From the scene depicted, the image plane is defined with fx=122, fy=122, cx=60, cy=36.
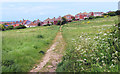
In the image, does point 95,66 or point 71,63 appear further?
point 71,63

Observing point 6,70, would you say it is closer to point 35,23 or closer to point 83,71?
point 83,71

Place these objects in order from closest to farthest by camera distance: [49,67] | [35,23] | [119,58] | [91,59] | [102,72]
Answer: [102,72]
[119,58]
[91,59]
[49,67]
[35,23]

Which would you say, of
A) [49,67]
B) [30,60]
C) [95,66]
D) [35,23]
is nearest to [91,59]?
[95,66]

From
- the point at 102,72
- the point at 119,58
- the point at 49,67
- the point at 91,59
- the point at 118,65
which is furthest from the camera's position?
the point at 49,67

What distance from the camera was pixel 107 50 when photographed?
7.29 m

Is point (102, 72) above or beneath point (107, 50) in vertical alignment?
beneath

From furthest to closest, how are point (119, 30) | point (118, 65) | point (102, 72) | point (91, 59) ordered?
point (119, 30), point (91, 59), point (118, 65), point (102, 72)

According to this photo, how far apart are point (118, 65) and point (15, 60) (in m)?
6.14

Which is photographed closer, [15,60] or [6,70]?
[6,70]

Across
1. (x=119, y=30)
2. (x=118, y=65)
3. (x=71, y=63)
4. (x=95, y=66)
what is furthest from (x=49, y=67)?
(x=119, y=30)

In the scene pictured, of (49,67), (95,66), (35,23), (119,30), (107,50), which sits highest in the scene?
(35,23)

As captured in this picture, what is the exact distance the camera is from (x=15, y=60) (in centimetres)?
803

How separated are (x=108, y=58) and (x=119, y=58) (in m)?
0.55

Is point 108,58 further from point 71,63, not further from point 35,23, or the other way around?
point 35,23
